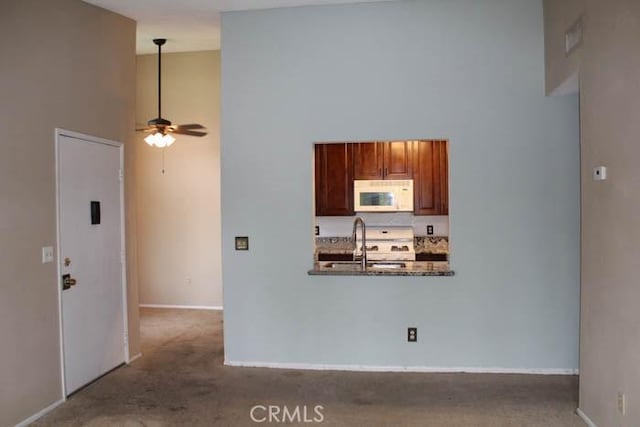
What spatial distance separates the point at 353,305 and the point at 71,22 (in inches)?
124

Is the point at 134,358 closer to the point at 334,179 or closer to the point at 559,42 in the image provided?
the point at 334,179

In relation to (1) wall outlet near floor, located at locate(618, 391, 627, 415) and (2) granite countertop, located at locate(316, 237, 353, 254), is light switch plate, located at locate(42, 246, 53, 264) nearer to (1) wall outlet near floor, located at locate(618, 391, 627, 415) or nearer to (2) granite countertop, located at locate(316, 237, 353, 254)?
(2) granite countertop, located at locate(316, 237, 353, 254)

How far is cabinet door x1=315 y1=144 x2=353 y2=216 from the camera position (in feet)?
20.3

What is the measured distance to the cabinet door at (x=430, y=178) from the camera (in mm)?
6023

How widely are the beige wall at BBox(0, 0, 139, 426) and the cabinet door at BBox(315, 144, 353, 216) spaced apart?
2.83 metres

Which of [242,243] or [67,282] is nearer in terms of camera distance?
[67,282]

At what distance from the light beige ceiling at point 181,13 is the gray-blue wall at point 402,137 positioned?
0.52 ft

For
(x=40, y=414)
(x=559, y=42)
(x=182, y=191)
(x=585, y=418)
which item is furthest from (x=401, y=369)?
(x=182, y=191)

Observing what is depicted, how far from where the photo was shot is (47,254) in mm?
3535

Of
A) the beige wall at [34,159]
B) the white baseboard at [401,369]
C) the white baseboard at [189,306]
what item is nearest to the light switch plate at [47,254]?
the beige wall at [34,159]

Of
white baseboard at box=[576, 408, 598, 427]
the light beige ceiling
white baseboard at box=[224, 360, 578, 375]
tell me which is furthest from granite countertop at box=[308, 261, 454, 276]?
the light beige ceiling

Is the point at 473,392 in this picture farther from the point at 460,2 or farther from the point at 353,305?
the point at 460,2

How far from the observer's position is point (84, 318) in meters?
3.96

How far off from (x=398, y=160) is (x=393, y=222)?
84 cm
